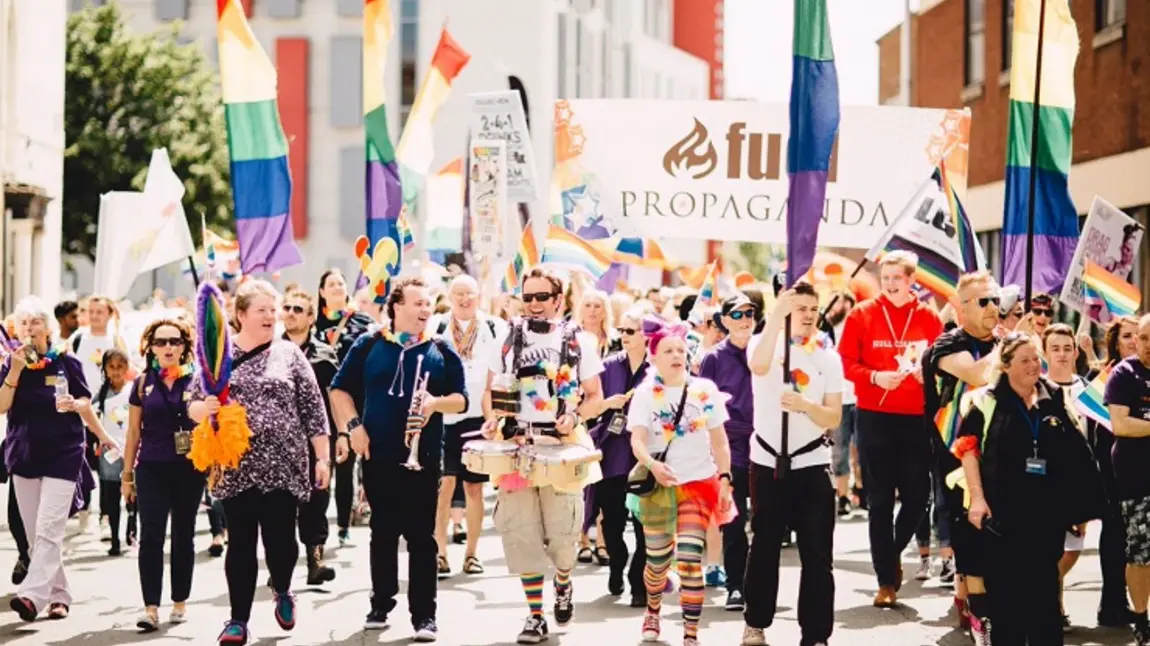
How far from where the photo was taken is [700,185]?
16.1 m

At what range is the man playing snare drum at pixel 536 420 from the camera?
33.4 ft

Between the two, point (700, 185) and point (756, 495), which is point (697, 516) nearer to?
point (756, 495)

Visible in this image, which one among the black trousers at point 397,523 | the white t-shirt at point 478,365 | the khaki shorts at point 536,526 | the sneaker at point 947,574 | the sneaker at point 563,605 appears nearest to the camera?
the khaki shorts at point 536,526

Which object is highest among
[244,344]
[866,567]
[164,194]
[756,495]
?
[164,194]

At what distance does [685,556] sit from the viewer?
995 centimetres

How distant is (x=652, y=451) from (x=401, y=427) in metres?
1.37

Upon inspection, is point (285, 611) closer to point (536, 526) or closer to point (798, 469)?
point (536, 526)

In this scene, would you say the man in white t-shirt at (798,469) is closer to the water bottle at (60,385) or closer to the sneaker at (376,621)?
the sneaker at (376,621)

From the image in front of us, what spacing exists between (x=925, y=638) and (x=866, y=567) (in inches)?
119

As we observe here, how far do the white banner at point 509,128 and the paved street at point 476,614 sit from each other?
708cm

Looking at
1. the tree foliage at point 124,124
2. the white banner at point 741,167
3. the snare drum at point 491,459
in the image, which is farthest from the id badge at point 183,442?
the tree foliage at point 124,124

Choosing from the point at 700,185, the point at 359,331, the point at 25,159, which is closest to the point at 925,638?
the point at 359,331

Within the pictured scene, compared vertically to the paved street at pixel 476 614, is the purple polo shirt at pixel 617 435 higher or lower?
higher

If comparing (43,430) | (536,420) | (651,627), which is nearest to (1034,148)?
(536,420)
